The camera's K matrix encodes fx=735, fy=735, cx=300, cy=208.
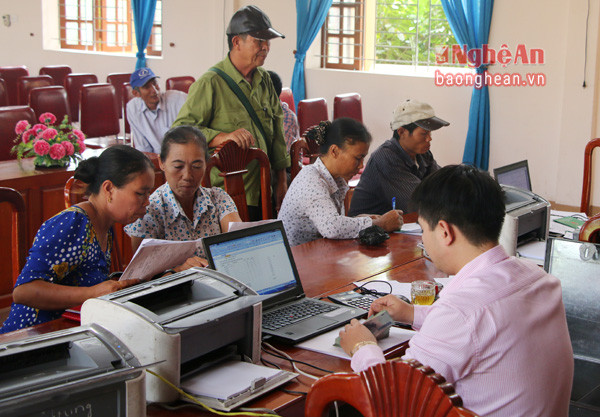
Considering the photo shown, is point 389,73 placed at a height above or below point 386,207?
above

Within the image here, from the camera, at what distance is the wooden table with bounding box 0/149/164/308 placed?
359 cm

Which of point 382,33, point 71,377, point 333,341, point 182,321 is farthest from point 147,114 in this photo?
point 71,377

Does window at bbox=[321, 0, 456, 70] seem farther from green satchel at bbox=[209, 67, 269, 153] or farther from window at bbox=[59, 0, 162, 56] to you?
green satchel at bbox=[209, 67, 269, 153]

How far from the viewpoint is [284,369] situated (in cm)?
165

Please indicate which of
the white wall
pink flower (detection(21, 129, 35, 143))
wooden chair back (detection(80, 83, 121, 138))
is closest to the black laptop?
pink flower (detection(21, 129, 35, 143))

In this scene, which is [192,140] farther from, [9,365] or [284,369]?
[9,365]

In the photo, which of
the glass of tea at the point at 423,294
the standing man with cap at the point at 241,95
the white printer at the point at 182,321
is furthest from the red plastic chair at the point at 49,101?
the white printer at the point at 182,321

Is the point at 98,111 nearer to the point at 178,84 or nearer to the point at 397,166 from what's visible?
the point at 178,84

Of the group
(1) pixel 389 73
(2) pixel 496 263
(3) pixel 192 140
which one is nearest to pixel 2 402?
(2) pixel 496 263

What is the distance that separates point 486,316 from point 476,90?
5.02 m

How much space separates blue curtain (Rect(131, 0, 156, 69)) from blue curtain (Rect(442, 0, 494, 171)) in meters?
3.78

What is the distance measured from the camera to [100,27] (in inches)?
369

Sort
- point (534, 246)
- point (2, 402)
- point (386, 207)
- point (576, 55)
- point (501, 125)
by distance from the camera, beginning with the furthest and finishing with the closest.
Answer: point (501, 125)
point (576, 55)
point (386, 207)
point (534, 246)
point (2, 402)

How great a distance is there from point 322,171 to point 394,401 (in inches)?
72.2
